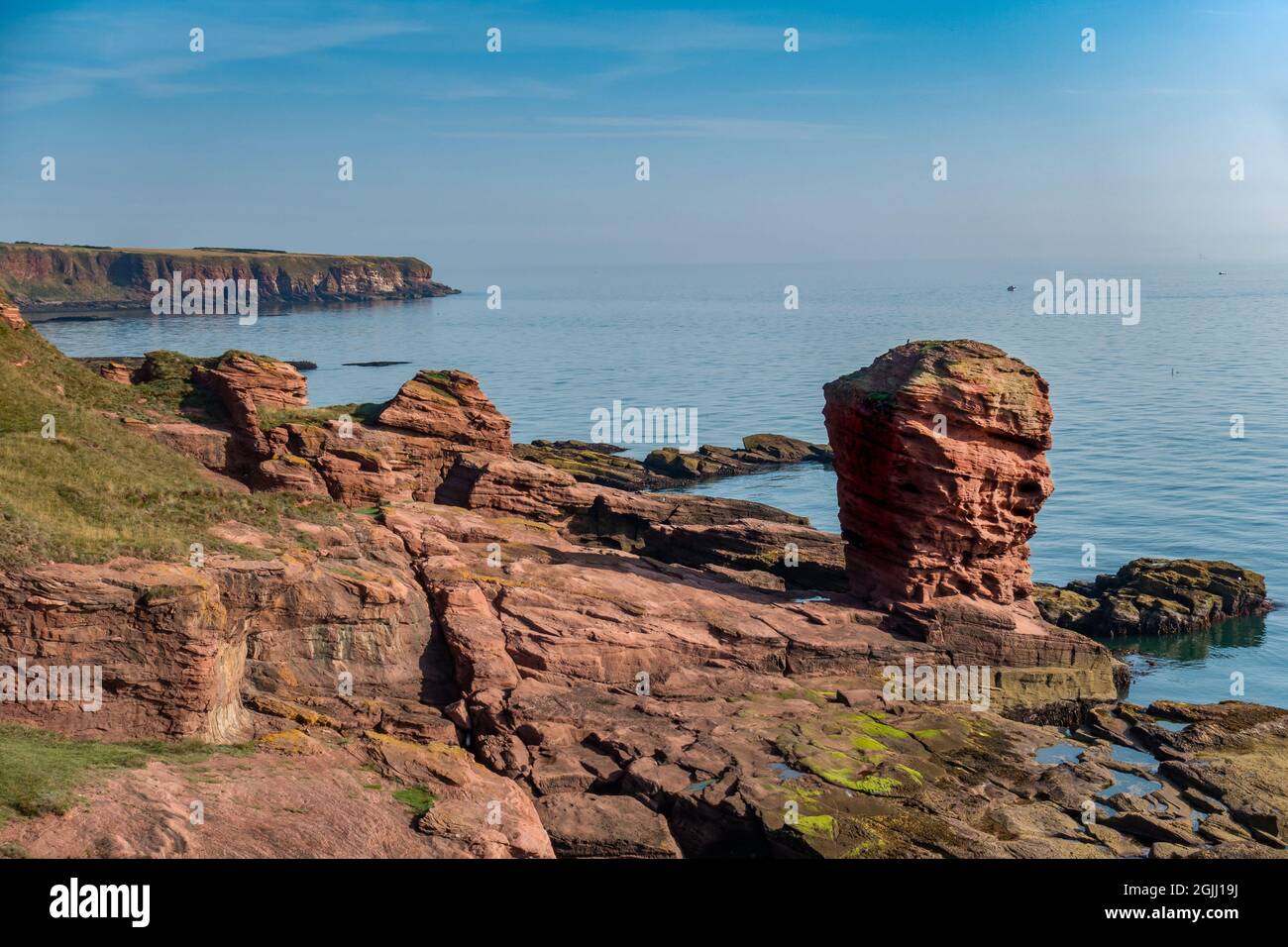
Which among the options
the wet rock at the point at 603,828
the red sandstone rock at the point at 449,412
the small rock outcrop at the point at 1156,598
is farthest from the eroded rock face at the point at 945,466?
the small rock outcrop at the point at 1156,598

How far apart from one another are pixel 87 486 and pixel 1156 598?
4394cm

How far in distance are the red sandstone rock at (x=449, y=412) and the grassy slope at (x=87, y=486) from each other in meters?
8.61

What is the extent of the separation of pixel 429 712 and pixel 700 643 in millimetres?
7940

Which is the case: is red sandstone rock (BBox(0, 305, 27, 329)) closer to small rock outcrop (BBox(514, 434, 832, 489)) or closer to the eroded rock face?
the eroded rock face

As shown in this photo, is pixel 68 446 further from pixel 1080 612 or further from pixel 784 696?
pixel 1080 612

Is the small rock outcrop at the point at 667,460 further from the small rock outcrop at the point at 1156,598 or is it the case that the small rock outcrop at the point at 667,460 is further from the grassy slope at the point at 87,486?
the grassy slope at the point at 87,486

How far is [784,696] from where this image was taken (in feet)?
95.8

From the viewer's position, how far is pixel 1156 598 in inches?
1960

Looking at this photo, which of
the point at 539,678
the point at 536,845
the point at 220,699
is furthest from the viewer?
the point at 539,678

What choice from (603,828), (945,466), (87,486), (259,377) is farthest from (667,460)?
(603,828)

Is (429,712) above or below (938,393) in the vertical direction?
below

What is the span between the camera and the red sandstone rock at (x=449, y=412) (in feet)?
139

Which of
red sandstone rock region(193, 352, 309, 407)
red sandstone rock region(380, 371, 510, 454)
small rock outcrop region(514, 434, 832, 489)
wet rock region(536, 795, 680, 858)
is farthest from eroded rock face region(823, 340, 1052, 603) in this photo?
small rock outcrop region(514, 434, 832, 489)

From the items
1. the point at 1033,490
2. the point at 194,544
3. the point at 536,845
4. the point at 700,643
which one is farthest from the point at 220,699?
the point at 1033,490
